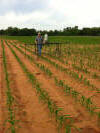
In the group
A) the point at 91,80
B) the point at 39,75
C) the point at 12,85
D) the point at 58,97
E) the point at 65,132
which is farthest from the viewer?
the point at 39,75

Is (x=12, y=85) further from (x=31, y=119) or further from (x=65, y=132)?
(x=65, y=132)

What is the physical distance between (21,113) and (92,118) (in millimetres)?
1511

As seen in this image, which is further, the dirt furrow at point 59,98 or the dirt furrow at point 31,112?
the dirt furrow at point 59,98

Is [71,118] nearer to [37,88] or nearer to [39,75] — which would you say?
[37,88]

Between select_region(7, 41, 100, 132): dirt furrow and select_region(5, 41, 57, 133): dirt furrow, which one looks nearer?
select_region(5, 41, 57, 133): dirt furrow

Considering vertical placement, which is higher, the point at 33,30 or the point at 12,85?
the point at 33,30

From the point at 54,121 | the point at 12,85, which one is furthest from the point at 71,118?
the point at 12,85

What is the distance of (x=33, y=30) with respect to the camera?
311 ft

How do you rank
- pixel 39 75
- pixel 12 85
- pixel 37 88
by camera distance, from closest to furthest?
pixel 37 88
pixel 12 85
pixel 39 75

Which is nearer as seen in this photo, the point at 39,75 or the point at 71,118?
the point at 71,118

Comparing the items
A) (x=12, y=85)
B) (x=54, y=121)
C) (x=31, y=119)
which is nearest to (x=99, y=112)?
(x=54, y=121)

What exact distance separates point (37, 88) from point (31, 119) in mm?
1827

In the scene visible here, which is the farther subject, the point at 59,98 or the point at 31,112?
the point at 59,98

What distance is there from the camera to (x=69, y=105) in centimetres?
426
